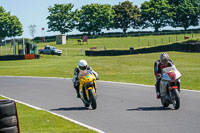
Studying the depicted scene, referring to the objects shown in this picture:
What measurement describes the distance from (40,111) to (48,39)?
100 metres

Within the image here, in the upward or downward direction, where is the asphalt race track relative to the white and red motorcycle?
downward

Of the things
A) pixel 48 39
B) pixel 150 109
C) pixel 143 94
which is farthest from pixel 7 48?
pixel 48 39

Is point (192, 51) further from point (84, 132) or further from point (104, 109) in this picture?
point (84, 132)

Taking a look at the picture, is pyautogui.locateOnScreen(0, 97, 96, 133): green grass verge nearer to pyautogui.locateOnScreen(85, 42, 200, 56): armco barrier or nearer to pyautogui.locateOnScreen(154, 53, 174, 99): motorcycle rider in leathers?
pyautogui.locateOnScreen(154, 53, 174, 99): motorcycle rider in leathers

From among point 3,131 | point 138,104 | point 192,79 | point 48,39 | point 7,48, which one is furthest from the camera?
point 48,39

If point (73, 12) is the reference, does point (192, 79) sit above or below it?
below

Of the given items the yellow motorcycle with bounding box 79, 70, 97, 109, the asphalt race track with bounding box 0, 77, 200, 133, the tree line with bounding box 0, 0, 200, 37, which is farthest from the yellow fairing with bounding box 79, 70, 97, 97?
the tree line with bounding box 0, 0, 200, 37

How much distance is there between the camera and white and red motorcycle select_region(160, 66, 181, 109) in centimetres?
1239

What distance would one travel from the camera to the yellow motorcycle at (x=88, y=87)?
13.1 m

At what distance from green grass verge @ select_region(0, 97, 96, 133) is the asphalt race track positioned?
493mm

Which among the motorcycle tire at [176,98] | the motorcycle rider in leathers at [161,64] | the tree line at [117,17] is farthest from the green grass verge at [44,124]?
the tree line at [117,17]

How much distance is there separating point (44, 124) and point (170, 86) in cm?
391

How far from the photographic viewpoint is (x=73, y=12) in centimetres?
12950

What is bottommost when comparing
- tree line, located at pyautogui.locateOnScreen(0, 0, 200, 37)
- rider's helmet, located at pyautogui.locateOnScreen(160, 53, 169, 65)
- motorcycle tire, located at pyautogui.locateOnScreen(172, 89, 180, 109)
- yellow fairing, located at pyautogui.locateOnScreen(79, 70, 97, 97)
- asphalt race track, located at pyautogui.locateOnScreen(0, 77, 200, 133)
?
asphalt race track, located at pyautogui.locateOnScreen(0, 77, 200, 133)
